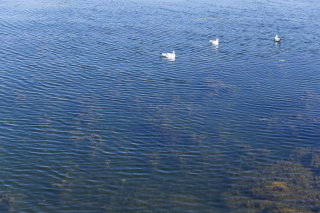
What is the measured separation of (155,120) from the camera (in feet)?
87.5

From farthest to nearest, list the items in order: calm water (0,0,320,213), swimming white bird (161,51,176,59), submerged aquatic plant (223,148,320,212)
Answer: swimming white bird (161,51,176,59) → calm water (0,0,320,213) → submerged aquatic plant (223,148,320,212)

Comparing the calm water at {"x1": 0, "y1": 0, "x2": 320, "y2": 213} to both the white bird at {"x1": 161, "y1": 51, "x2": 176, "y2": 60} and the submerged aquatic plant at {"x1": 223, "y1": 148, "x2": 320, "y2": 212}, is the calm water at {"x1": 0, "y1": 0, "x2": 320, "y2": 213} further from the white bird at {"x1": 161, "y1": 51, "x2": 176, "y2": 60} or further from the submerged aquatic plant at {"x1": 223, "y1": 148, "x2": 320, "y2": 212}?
the white bird at {"x1": 161, "y1": 51, "x2": 176, "y2": 60}

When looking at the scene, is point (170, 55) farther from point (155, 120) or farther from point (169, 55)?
point (155, 120)

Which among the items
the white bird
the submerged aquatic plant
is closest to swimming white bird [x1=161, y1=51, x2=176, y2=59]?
the white bird

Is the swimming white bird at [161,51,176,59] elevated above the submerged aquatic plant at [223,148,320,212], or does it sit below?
above

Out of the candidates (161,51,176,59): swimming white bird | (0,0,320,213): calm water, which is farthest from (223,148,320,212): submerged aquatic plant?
(161,51,176,59): swimming white bird

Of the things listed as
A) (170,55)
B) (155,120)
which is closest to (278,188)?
(155,120)

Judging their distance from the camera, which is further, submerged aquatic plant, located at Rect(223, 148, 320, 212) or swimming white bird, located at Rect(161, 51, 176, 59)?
swimming white bird, located at Rect(161, 51, 176, 59)

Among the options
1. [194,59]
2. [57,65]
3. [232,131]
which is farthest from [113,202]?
[194,59]

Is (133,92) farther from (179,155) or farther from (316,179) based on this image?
(316,179)

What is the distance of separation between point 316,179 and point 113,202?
1283 cm

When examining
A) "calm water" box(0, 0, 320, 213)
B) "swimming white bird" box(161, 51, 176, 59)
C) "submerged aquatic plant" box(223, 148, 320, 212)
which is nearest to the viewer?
"submerged aquatic plant" box(223, 148, 320, 212)

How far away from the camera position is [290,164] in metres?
21.9

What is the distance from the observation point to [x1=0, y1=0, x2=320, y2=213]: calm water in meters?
18.7
